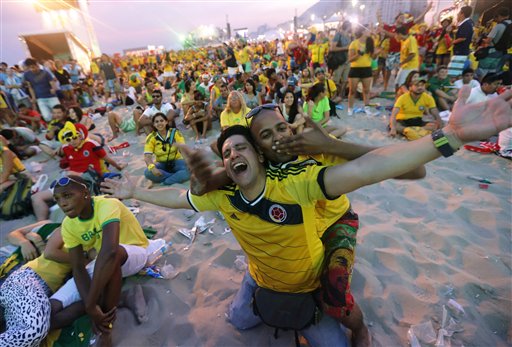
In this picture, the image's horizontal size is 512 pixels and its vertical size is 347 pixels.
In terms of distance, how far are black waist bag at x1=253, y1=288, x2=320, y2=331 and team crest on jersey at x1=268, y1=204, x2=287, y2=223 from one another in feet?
2.12

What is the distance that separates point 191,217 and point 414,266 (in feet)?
9.52

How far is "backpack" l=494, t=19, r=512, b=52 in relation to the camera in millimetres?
6309

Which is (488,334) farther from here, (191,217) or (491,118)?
(191,217)

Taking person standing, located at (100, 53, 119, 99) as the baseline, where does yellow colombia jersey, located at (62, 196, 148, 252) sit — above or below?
below

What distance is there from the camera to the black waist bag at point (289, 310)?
191cm

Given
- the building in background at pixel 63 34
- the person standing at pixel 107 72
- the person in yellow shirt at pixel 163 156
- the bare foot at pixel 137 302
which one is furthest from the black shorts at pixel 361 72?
the building in background at pixel 63 34

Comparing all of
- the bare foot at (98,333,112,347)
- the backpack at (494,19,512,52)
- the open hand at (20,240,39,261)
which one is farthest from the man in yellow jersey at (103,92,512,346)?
the backpack at (494,19,512,52)

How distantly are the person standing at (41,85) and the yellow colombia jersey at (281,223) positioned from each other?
9.63m

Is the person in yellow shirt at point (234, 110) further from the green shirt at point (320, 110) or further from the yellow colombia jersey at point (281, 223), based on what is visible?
the yellow colombia jersey at point (281, 223)

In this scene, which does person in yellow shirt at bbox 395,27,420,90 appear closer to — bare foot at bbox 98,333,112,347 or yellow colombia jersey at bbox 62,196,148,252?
yellow colombia jersey at bbox 62,196,148,252

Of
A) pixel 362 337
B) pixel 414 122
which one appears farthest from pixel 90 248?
pixel 414 122

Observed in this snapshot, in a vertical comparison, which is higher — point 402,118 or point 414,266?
point 402,118

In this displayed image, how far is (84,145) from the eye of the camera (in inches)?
184

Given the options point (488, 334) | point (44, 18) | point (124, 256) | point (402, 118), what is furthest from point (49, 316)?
point (44, 18)
